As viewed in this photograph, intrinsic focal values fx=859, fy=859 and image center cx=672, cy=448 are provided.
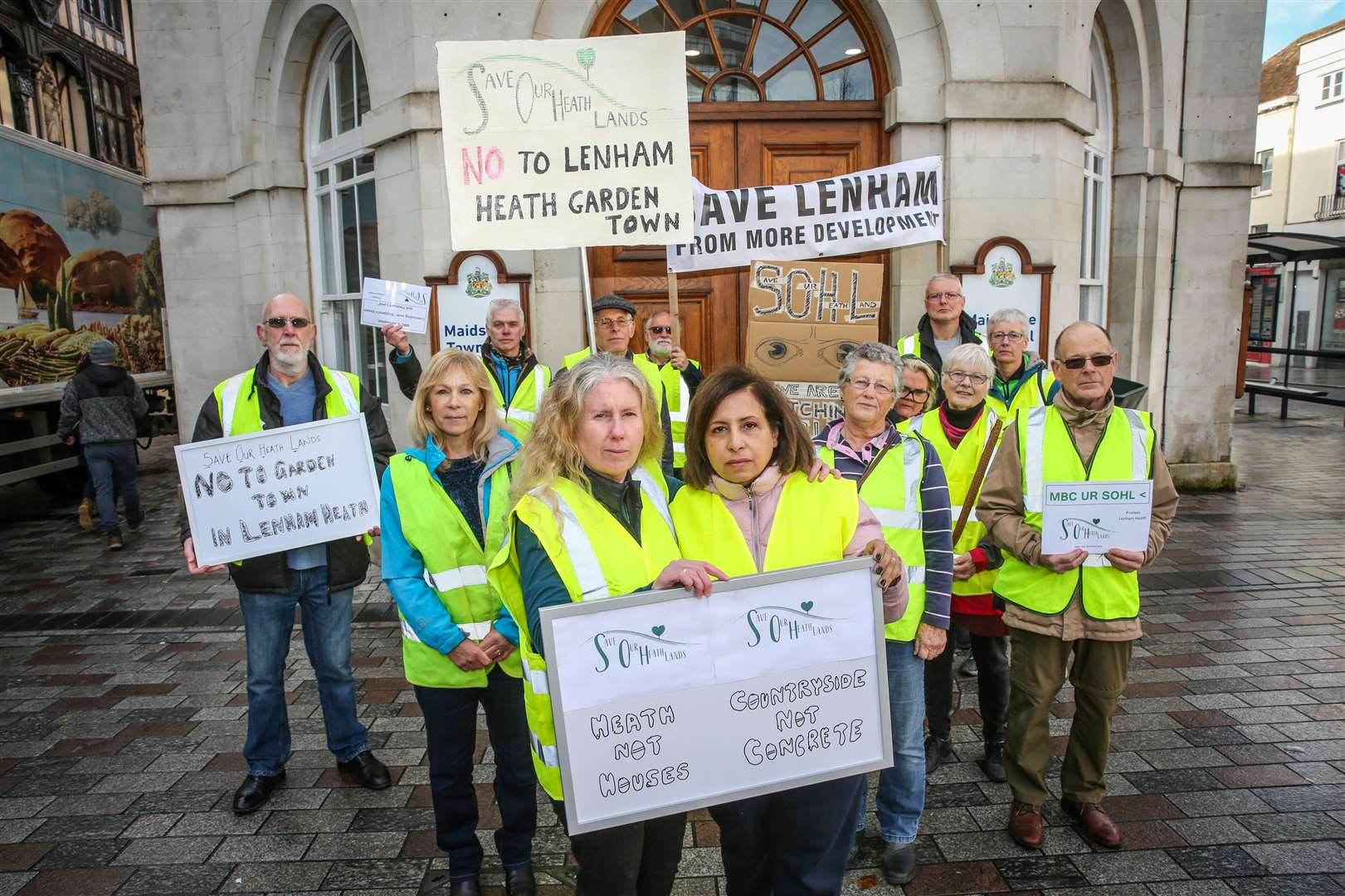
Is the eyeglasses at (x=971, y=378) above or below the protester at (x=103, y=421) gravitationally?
above

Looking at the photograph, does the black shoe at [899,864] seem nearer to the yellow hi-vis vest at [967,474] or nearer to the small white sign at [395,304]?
the yellow hi-vis vest at [967,474]

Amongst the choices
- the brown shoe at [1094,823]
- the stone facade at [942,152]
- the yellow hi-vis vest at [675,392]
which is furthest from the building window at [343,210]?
the brown shoe at [1094,823]

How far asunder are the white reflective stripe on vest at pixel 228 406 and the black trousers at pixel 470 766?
153cm

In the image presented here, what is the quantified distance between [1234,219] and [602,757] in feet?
36.5

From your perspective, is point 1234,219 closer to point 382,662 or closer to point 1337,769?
point 1337,769

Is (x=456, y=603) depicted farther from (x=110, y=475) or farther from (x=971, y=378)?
(x=110, y=475)

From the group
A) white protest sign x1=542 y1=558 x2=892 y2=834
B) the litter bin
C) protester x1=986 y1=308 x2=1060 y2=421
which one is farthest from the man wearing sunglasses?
the litter bin

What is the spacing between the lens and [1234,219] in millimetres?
10188

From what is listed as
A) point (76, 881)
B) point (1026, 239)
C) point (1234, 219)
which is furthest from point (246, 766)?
point (1234, 219)

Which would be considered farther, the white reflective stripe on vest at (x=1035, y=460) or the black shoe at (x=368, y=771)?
the black shoe at (x=368, y=771)

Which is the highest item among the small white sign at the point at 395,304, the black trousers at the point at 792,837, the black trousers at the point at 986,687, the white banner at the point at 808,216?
the white banner at the point at 808,216

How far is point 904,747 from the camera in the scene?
3.10m

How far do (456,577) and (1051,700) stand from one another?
2295 mm

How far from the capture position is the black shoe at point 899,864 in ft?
10.2
